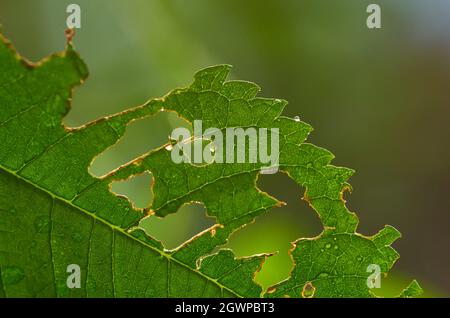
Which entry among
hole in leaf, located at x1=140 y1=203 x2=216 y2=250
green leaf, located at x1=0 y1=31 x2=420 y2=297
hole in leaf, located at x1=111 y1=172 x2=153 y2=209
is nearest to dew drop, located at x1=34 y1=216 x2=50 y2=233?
green leaf, located at x1=0 y1=31 x2=420 y2=297

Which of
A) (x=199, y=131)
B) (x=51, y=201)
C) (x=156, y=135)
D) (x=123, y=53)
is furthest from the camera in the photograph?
(x=123, y=53)

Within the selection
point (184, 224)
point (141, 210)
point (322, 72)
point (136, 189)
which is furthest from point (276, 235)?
point (322, 72)

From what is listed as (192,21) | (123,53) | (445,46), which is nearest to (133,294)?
(123,53)

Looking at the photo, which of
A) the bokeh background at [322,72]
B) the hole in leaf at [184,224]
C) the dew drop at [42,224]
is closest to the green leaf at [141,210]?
the dew drop at [42,224]

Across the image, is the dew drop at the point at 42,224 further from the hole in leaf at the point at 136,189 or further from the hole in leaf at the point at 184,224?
the hole in leaf at the point at 184,224

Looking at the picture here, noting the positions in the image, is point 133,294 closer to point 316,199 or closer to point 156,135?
point 316,199

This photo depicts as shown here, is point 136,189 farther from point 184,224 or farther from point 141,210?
point 141,210

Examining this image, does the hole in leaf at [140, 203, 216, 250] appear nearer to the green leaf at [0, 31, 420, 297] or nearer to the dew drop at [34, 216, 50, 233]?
the green leaf at [0, 31, 420, 297]
